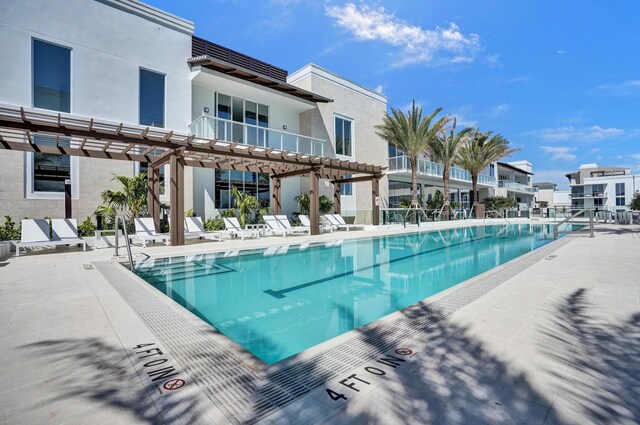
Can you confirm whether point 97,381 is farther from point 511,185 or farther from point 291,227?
point 511,185

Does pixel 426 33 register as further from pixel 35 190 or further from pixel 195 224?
pixel 35 190

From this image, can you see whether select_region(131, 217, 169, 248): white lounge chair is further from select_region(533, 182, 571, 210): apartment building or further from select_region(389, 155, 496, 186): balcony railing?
select_region(533, 182, 571, 210): apartment building

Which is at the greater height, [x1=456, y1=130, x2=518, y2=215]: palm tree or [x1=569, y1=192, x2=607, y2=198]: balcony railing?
[x1=456, y1=130, x2=518, y2=215]: palm tree

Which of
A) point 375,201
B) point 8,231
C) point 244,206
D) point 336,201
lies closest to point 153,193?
point 244,206

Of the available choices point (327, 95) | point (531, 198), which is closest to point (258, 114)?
point (327, 95)

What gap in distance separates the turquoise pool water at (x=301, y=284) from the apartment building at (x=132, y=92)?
21.9 feet

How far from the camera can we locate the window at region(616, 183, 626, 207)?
5328 cm

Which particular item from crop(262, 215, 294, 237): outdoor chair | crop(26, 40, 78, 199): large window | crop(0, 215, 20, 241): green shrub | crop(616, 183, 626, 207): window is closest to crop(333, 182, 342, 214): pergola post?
crop(262, 215, 294, 237): outdoor chair

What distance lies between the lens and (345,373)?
2.34 meters

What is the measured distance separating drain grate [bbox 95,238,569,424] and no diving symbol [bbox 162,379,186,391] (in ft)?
0.31

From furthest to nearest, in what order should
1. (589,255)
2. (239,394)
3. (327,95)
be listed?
1. (327,95)
2. (589,255)
3. (239,394)

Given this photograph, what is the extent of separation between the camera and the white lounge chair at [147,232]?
10.8 metres

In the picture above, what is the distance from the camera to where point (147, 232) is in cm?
1140

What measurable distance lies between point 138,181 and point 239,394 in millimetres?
12901
